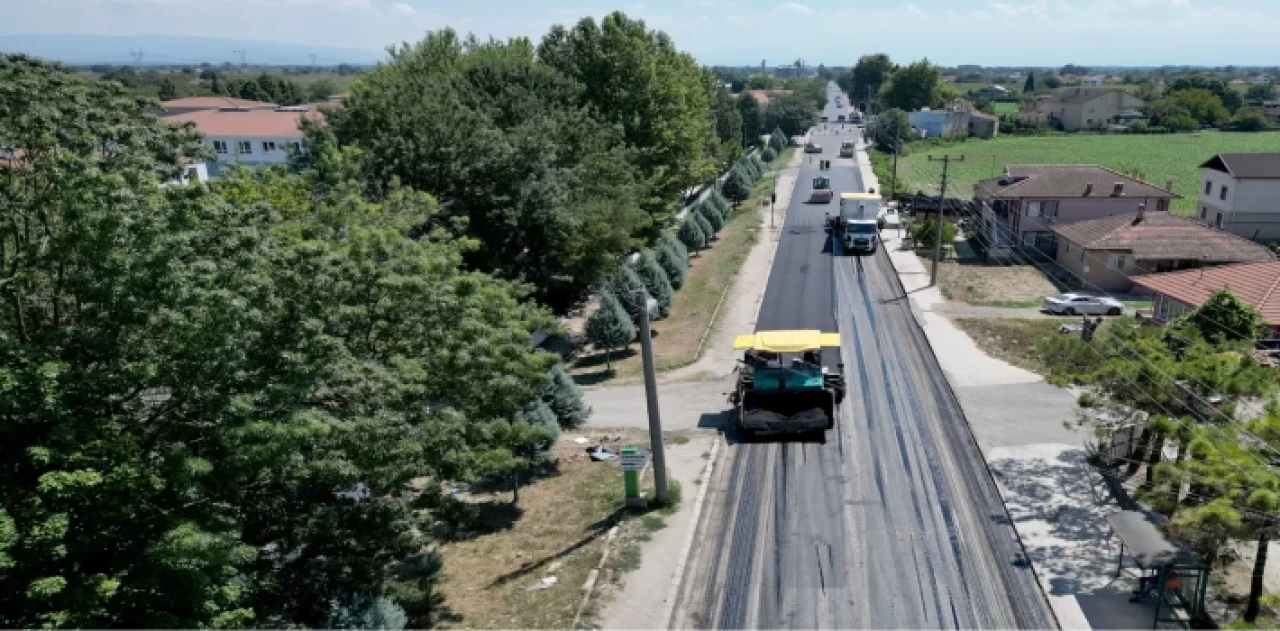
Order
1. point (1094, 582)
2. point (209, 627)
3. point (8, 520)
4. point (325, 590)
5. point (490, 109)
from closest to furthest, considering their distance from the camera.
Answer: point (8, 520) < point (209, 627) < point (325, 590) < point (1094, 582) < point (490, 109)

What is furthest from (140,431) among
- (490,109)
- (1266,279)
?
(1266,279)

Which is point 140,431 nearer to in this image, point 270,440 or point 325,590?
point 270,440

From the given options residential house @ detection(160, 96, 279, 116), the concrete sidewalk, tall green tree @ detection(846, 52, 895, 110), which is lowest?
the concrete sidewalk

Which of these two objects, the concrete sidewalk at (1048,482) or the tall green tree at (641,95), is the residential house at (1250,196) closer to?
the concrete sidewalk at (1048,482)

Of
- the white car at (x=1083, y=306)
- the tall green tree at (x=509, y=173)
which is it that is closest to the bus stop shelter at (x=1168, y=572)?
the tall green tree at (x=509, y=173)

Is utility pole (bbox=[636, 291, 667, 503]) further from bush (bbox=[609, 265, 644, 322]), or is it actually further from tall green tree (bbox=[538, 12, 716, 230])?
tall green tree (bbox=[538, 12, 716, 230])

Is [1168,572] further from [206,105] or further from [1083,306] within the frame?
[206,105]

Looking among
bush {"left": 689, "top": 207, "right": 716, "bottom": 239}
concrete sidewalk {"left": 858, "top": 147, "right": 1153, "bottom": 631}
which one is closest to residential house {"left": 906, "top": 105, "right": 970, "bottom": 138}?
bush {"left": 689, "top": 207, "right": 716, "bottom": 239}

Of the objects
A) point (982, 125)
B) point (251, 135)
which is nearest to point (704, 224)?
point (251, 135)
